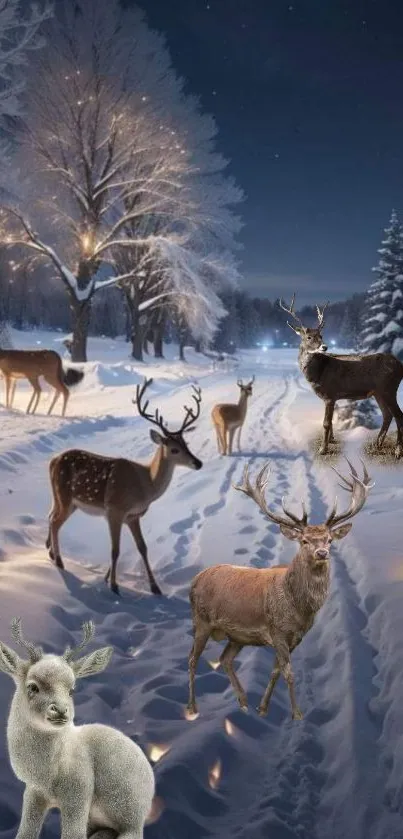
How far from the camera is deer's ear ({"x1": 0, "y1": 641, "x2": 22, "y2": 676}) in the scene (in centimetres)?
136

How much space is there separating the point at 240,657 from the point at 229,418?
15.6 ft

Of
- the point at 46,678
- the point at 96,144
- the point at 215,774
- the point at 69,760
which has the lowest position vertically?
the point at 215,774

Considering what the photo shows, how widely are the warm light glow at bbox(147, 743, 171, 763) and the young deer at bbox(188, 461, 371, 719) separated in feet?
0.51

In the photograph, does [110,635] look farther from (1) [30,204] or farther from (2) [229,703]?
(1) [30,204]

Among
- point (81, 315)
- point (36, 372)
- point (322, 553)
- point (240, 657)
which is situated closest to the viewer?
point (322, 553)

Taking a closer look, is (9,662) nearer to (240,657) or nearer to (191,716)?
(191,716)

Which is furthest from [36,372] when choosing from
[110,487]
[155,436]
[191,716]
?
[191,716]

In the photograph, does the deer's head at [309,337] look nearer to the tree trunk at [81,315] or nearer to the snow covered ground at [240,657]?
the snow covered ground at [240,657]

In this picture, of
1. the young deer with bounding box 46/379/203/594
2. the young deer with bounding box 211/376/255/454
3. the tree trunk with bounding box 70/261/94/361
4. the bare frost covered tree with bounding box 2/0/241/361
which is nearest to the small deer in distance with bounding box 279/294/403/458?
the young deer with bounding box 46/379/203/594

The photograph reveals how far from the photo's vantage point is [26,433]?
270 inches

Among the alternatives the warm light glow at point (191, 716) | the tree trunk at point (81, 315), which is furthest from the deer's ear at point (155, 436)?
the tree trunk at point (81, 315)

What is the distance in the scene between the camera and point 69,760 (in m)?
1.43

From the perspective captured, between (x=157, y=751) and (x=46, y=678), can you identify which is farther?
(x=157, y=751)

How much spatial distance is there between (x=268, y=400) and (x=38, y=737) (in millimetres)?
6387
